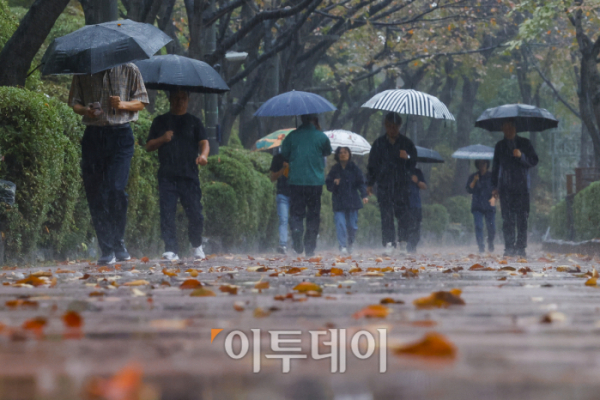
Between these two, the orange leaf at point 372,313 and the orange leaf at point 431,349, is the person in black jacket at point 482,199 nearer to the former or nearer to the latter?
the orange leaf at point 372,313

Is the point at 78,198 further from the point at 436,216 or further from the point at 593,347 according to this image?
the point at 436,216

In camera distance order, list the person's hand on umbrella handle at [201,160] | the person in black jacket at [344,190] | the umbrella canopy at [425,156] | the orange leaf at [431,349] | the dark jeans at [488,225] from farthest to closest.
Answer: the umbrella canopy at [425,156]
the dark jeans at [488,225]
the person in black jacket at [344,190]
the person's hand on umbrella handle at [201,160]
the orange leaf at [431,349]

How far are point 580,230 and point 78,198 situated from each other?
1120 centimetres

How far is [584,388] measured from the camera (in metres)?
1.54

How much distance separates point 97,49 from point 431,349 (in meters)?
5.66

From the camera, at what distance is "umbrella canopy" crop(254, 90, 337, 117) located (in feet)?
38.3

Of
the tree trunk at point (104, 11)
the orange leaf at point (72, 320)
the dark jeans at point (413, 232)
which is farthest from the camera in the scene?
the dark jeans at point (413, 232)

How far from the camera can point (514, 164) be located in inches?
417

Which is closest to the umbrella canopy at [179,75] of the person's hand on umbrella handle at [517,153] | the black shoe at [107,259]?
the black shoe at [107,259]

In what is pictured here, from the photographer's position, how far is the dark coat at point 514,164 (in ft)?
34.7

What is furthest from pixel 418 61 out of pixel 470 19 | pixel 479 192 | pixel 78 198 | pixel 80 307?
pixel 80 307

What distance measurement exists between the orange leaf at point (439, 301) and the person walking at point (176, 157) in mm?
5419

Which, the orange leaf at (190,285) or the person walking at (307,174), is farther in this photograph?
the person walking at (307,174)

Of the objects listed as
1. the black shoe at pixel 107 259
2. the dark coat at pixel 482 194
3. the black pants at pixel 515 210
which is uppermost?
the dark coat at pixel 482 194
